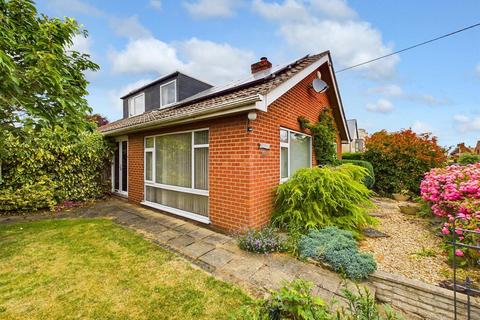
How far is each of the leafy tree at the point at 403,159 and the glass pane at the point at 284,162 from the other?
775 centimetres

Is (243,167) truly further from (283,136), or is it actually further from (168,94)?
(168,94)

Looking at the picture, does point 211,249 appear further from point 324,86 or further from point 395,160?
point 395,160

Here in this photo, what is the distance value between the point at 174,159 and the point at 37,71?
12.4 ft

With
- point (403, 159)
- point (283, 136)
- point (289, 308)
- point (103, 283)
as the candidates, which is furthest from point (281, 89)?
point (403, 159)

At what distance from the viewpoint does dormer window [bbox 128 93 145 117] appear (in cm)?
1310

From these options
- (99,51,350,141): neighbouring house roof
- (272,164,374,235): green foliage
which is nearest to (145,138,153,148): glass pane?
(99,51,350,141): neighbouring house roof

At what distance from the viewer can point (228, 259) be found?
3.89 m

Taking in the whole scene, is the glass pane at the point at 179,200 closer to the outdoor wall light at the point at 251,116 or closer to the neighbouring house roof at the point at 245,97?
the neighbouring house roof at the point at 245,97

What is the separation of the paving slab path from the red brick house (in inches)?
21.1

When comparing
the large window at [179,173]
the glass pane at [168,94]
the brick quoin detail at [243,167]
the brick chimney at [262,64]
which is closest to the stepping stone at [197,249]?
the brick quoin detail at [243,167]

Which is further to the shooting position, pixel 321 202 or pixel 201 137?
pixel 201 137

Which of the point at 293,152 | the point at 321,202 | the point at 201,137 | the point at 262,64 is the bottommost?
the point at 321,202

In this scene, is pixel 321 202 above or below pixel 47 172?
below

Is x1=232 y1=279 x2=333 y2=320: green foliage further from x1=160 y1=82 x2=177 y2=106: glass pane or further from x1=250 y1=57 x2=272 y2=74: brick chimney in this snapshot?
x1=160 y1=82 x2=177 y2=106: glass pane
